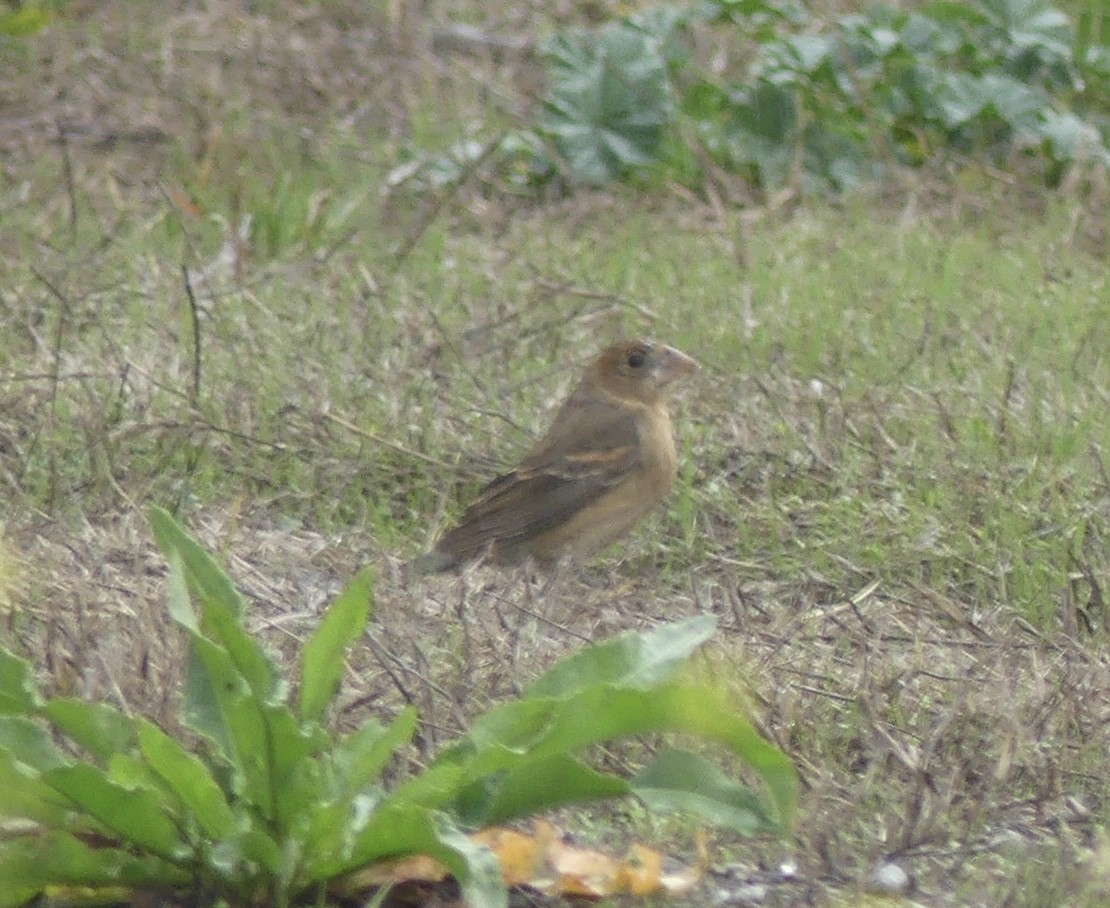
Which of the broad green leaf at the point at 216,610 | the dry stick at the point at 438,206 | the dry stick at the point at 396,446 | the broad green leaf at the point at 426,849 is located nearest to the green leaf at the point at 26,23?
the dry stick at the point at 438,206

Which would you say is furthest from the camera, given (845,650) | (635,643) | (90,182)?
(90,182)

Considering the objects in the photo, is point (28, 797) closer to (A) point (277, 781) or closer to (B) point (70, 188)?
(A) point (277, 781)

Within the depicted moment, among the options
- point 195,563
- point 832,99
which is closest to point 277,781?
point 195,563

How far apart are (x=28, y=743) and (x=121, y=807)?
0.20 meters

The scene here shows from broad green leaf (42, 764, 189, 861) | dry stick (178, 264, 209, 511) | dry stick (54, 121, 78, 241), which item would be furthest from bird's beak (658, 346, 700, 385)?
broad green leaf (42, 764, 189, 861)

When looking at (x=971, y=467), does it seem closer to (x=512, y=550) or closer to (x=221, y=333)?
(x=512, y=550)

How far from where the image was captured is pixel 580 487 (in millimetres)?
5098

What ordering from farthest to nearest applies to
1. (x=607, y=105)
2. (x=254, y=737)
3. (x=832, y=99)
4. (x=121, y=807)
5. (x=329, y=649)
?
(x=832, y=99) < (x=607, y=105) < (x=329, y=649) < (x=254, y=737) < (x=121, y=807)

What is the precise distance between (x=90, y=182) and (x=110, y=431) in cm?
258

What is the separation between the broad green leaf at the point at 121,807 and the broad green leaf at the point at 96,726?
16 centimetres

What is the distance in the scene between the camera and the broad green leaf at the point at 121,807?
294cm

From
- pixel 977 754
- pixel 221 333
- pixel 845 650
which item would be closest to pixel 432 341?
pixel 221 333

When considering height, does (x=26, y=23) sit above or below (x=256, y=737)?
below

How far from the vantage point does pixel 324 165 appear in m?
7.93
